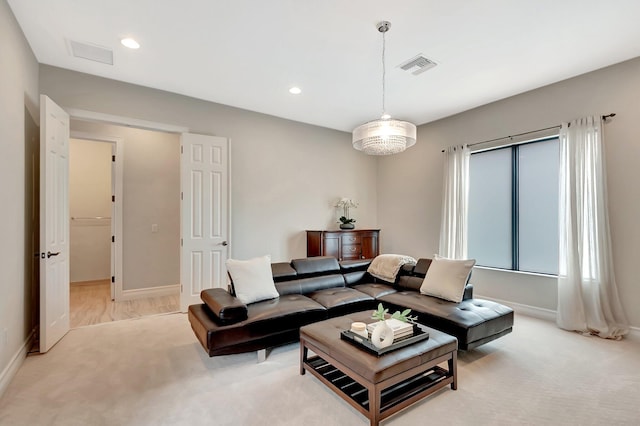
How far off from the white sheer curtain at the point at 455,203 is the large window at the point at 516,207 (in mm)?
206

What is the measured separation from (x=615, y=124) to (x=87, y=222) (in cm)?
851

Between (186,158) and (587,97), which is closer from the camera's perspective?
(587,97)

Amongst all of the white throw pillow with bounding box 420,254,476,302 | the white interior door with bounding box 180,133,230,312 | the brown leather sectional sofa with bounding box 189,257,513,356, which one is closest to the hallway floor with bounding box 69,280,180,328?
the white interior door with bounding box 180,133,230,312

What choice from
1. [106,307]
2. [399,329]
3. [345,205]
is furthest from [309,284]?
[106,307]

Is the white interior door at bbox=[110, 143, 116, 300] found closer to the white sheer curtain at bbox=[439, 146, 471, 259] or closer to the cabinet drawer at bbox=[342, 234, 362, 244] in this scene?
the cabinet drawer at bbox=[342, 234, 362, 244]

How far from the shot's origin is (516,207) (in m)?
4.39

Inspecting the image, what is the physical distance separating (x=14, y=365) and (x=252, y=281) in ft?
6.57

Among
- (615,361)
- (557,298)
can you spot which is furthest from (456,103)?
(615,361)

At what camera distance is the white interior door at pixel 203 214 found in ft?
13.8

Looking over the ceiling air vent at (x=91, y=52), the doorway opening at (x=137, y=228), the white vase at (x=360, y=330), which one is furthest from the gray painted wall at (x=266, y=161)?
the white vase at (x=360, y=330)

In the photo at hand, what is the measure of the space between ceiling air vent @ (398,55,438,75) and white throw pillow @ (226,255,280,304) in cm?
276

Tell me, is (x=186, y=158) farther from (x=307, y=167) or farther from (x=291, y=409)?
(x=291, y=409)

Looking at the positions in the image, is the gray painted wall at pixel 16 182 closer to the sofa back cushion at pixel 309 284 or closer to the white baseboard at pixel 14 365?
the white baseboard at pixel 14 365

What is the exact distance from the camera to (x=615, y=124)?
11.3 feet
